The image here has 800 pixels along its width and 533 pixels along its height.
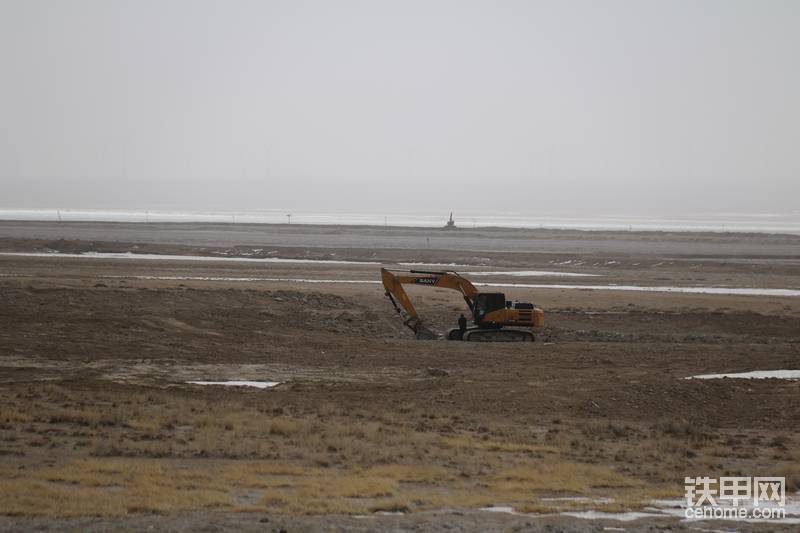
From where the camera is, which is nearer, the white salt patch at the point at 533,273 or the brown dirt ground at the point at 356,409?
the brown dirt ground at the point at 356,409

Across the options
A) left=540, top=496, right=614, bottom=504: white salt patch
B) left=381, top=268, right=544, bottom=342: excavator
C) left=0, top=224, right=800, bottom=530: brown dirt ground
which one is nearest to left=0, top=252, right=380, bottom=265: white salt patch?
left=0, top=224, right=800, bottom=530: brown dirt ground

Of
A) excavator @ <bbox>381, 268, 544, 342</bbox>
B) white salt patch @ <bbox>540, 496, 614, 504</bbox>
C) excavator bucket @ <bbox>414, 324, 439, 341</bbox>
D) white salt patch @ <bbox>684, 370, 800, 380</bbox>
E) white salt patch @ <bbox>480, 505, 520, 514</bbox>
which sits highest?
excavator @ <bbox>381, 268, 544, 342</bbox>

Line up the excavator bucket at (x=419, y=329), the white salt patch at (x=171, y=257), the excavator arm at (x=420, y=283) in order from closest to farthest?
the excavator arm at (x=420, y=283), the excavator bucket at (x=419, y=329), the white salt patch at (x=171, y=257)

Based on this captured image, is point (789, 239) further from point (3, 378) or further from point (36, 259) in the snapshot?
point (3, 378)

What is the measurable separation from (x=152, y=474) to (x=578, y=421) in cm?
1090

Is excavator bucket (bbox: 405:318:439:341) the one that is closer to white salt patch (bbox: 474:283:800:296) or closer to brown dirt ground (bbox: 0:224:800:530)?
brown dirt ground (bbox: 0:224:800:530)

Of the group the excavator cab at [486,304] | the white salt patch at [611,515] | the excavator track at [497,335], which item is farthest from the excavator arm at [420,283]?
the white salt patch at [611,515]

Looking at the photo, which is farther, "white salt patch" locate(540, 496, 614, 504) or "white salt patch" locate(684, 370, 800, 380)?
"white salt patch" locate(684, 370, 800, 380)

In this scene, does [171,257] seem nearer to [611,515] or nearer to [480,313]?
[480,313]

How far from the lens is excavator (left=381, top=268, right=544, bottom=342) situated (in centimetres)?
3569

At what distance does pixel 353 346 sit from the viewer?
3447cm

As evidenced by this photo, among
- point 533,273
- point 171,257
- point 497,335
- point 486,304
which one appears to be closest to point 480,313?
point 486,304

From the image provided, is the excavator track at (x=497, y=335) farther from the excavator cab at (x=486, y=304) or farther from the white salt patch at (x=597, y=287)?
the white salt patch at (x=597, y=287)

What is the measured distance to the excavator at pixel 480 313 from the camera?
35.7 meters
